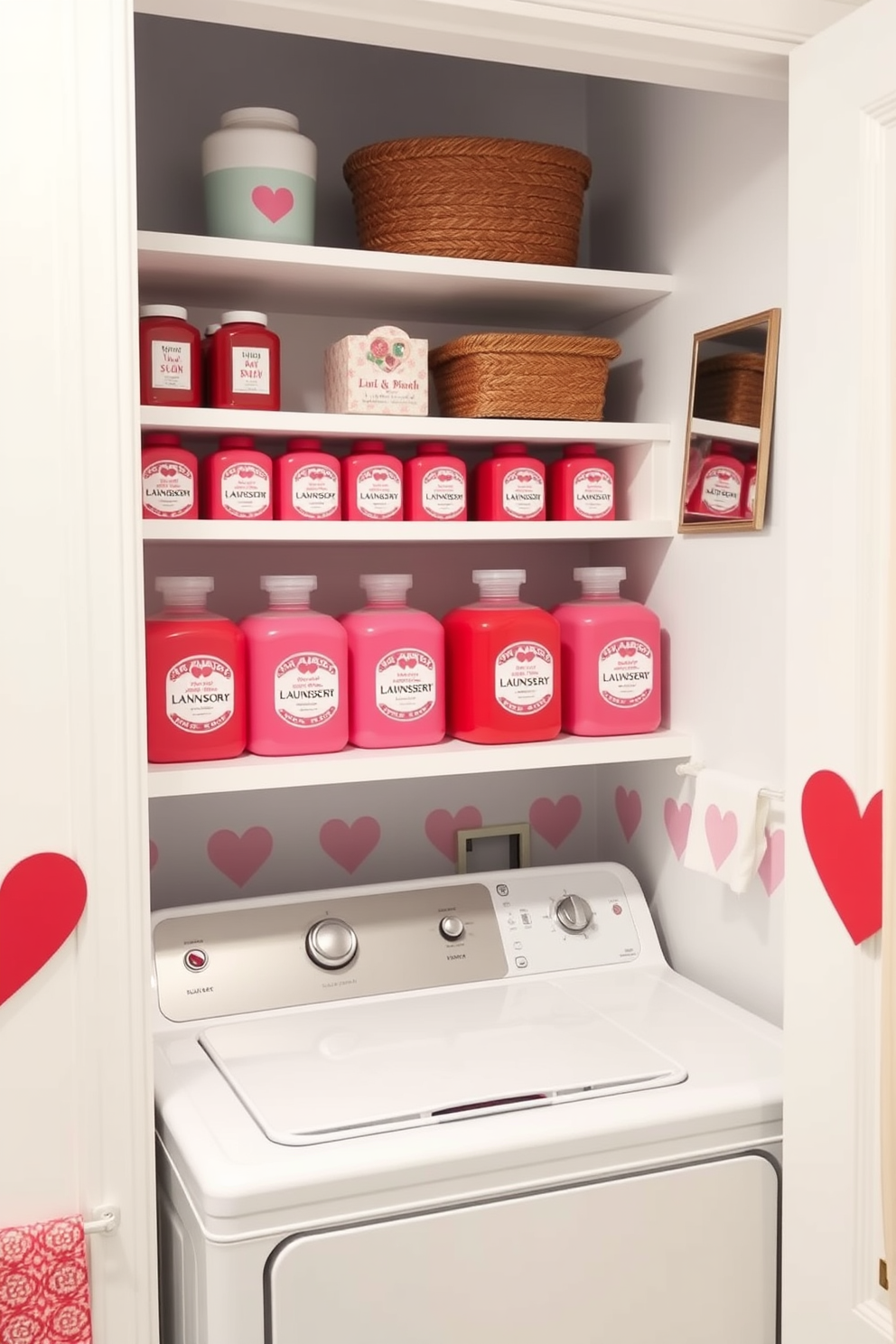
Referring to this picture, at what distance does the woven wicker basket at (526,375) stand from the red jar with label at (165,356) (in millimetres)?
405

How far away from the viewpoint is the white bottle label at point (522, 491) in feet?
6.06

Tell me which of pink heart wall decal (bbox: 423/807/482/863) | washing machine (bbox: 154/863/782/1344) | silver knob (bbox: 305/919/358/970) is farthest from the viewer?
pink heart wall decal (bbox: 423/807/482/863)

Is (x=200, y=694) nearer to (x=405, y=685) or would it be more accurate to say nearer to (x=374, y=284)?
(x=405, y=685)

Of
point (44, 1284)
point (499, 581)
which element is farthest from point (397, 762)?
point (44, 1284)

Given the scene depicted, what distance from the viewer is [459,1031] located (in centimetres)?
167

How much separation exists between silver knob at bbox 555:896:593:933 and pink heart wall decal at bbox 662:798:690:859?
0.56 ft

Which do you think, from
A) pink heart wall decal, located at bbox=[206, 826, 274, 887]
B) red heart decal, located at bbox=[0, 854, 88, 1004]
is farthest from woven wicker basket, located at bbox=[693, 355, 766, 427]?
red heart decal, located at bbox=[0, 854, 88, 1004]

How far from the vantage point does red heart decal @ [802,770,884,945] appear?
1.26 m

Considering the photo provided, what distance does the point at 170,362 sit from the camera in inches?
64.8

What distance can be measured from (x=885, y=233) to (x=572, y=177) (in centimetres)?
76

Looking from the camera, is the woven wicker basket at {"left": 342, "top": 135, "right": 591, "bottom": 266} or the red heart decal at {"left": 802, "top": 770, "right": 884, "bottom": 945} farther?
the woven wicker basket at {"left": 342, "top": 135, "right": 591, "bottom": 266}

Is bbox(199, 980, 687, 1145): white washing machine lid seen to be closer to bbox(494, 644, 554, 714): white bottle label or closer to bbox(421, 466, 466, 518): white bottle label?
bbox(494, 644, 554, 714): white bottle label

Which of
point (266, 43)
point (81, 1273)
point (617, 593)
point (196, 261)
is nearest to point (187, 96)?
point (266, 43)

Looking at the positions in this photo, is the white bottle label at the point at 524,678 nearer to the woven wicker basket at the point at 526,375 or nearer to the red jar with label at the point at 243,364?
the woven wicker basket at the point at 526,375
